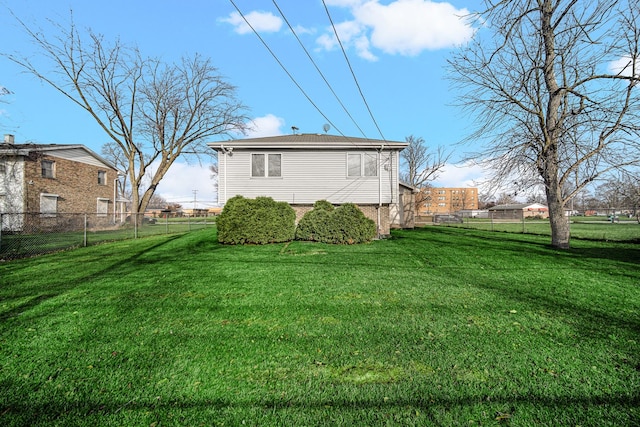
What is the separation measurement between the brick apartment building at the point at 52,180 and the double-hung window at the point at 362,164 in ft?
46.0

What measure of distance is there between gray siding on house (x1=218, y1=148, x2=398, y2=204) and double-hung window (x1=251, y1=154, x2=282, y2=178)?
18 cm

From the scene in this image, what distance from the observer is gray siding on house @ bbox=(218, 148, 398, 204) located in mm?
13688

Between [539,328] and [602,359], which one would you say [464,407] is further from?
[539,328]

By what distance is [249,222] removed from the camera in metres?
11.4

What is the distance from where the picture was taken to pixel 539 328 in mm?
3658

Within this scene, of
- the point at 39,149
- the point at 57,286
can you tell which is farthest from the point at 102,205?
the point at 57,286

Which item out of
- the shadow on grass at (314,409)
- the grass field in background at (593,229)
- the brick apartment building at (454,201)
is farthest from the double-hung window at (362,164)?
the brick apartment building at (454,201)

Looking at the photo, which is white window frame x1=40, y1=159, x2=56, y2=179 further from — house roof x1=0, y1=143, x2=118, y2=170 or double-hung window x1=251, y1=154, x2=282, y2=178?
double-hung window x1=251, y1=154, x2=282, y2=178

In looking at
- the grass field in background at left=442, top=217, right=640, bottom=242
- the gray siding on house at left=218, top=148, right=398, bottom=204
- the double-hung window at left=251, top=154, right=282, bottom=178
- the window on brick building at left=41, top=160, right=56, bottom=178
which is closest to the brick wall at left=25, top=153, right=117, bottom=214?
the window on brick building at left=41, top=160, right=56, bottom=178

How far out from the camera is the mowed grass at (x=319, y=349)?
2.21m

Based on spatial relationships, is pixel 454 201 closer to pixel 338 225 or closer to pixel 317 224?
pixel 338 225

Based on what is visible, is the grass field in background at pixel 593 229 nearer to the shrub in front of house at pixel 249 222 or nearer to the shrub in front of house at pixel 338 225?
the shrub in front of house at pixel 338 225

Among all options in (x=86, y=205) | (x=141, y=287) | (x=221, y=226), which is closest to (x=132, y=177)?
(x=86, y=205)

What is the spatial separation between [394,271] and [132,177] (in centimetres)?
2374
